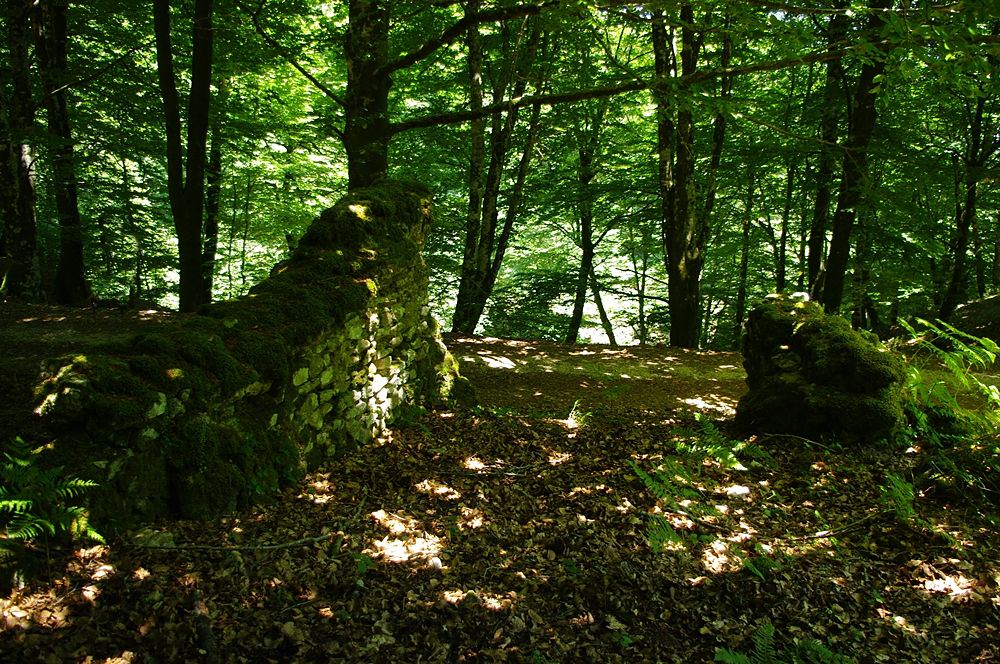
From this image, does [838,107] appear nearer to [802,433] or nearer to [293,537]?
[802,433]

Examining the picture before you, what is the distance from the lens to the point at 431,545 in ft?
12.1

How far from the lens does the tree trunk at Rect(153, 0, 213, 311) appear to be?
26.2 ft

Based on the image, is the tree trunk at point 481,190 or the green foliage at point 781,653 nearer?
the green foliage at point 781,653

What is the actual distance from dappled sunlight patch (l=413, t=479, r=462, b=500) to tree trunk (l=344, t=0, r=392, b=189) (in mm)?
4856

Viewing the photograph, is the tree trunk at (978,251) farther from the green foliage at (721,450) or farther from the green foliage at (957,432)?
the green foliage at (721,450)

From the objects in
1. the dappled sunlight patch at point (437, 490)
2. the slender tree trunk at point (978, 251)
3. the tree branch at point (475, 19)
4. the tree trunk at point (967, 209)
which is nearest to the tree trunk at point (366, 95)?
the tree branch at point (475, 19)

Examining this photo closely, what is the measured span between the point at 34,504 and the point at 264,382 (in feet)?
5.01

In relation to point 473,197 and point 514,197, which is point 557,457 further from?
point 514,197

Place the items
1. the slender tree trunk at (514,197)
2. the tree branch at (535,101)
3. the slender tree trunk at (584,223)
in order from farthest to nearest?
the slender tree trunk at (584,223), the slender tree trunk at (514,197), the tree branch at (535,101)

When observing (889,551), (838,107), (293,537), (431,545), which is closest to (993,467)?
(889,551)

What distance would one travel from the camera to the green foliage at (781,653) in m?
2.60

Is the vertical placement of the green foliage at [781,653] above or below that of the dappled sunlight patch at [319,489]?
below

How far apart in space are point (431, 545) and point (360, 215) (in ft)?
11.7

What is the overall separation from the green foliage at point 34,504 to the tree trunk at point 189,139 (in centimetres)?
653
